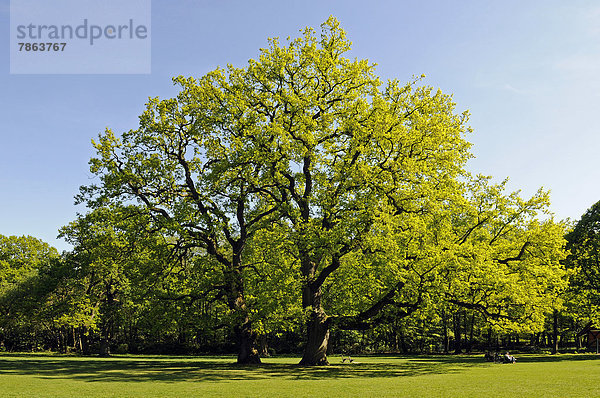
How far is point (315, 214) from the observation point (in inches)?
1470

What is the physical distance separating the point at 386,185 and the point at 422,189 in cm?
239

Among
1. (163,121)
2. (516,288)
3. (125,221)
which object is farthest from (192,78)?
(516,288)

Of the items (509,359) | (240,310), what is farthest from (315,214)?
(509,359)

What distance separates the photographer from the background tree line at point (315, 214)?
32.2 metres

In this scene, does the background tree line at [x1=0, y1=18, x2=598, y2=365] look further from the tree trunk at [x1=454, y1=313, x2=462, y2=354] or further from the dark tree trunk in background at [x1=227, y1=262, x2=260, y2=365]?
the tree trunk at [x1=454, y1=313, x2=462, y2=354]

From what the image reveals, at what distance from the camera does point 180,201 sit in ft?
126

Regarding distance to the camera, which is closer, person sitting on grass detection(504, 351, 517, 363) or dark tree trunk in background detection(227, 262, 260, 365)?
dark tree trunk in background detection(227, 262, 260, 365)

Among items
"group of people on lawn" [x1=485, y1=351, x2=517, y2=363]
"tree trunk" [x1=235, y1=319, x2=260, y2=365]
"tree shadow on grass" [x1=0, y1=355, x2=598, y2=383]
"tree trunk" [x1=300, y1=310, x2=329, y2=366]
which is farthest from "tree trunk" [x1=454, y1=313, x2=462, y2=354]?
"tree trunk" [x1=300, y1=310, x2=329, y2=366]

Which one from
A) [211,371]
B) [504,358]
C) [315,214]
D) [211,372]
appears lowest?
[504,358]

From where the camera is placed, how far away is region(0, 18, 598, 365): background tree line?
1268 inches

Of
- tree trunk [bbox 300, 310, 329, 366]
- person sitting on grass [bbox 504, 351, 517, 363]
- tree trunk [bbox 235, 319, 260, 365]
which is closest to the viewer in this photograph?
tree trunk [bbox 300, 310, 329, 366]

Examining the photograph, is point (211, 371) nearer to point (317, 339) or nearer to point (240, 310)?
point (240, 310)

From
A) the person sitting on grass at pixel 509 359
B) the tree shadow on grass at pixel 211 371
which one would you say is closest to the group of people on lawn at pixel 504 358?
the person sitting on grass at pixel 509 359

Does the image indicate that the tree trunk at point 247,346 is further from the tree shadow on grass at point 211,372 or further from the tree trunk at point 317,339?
the tree trunk at point 317,339
